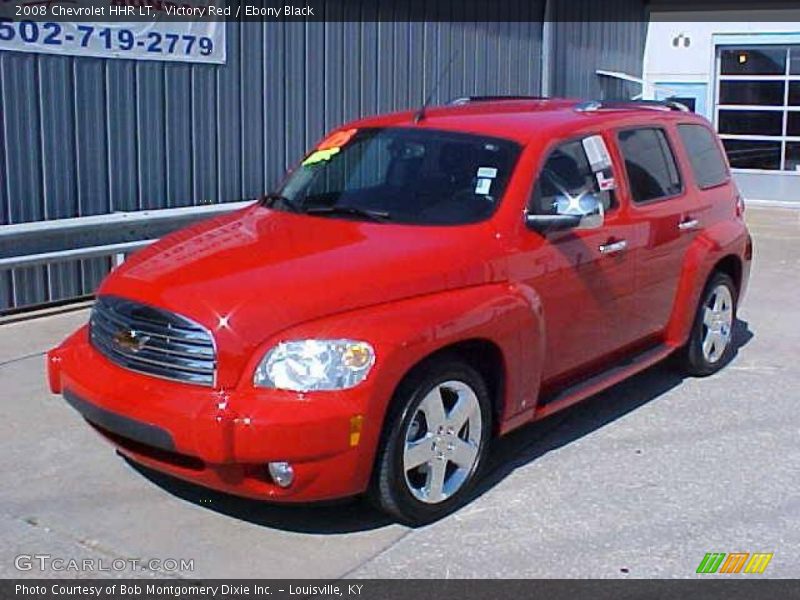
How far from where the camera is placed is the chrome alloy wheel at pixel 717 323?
7.04 metres

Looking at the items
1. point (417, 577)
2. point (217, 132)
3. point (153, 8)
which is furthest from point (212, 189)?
point (417, 577)

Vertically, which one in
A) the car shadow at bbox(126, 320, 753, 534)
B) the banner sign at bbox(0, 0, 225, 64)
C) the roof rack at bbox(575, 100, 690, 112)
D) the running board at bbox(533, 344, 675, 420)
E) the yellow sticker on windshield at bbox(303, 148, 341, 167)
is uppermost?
the banner sign at bbox(0, 0, 225, 64)

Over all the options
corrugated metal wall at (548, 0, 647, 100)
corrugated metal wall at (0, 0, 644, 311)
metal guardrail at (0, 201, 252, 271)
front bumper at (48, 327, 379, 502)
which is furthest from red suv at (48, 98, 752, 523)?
corrugated metal wall at (548, 0, 647, 100)

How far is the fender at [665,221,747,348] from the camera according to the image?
6539 mm

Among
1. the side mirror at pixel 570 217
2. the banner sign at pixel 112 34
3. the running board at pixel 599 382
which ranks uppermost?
the banner sign at pixel 112 34

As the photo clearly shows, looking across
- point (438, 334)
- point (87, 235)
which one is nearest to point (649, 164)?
point (438, 334)

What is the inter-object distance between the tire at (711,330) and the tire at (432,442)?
2544 mm

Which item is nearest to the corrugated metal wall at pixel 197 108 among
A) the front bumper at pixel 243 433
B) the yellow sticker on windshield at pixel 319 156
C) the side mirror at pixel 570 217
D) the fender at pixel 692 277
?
the yellow sticker on windshield at pixel 319 156

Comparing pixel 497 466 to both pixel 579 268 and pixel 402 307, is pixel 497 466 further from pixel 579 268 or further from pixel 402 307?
pixel 402 307

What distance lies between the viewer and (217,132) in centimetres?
1015

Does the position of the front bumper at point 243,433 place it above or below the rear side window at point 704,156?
below

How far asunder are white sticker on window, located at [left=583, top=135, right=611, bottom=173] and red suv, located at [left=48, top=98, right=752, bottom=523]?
1 centimetres

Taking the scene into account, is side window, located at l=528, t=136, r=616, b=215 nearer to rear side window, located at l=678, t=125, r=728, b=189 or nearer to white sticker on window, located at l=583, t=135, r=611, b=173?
white sticker on window, located at l=583, t=135, r=611, b=173

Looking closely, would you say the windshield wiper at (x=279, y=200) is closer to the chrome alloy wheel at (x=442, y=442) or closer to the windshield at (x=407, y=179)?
the windshield at (x=407, y=179)
